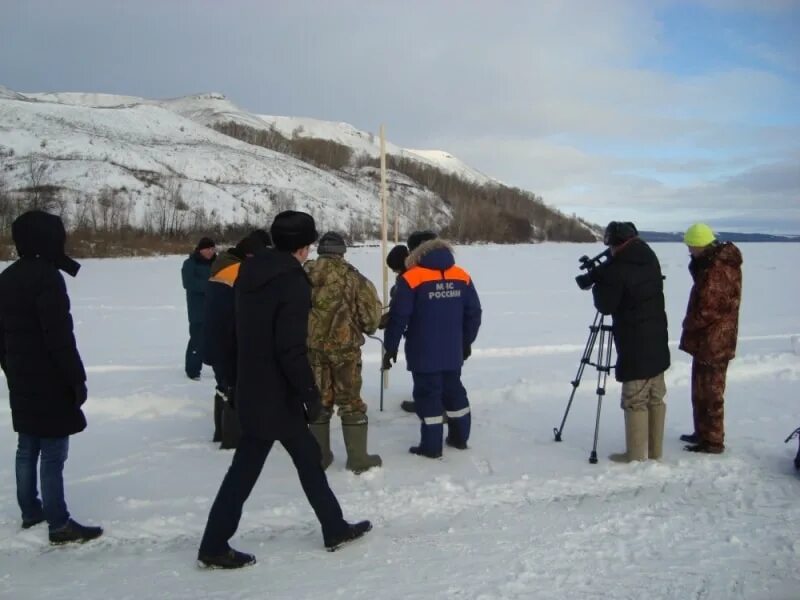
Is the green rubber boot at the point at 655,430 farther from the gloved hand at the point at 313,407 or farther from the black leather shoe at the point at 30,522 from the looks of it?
the black leather shoe at the point at 30,522

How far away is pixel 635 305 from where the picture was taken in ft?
15.9

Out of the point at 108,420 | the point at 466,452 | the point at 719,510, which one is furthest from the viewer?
the point at 108,420

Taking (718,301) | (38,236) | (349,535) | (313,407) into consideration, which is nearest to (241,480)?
(313,407)

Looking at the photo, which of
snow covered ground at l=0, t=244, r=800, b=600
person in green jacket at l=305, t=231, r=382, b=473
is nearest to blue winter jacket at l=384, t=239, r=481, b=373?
person in green jacket at l=305, t=231, r=382, b=473

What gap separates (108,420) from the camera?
651 centimetres

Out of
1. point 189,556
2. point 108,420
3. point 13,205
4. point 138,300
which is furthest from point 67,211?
point 189,556

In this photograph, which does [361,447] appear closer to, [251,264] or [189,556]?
[189,556]

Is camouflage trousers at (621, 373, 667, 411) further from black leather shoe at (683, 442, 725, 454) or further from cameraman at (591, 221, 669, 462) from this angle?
black leather shoe at (683, 442, 725, 454)

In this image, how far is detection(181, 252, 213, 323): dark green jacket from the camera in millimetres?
7809

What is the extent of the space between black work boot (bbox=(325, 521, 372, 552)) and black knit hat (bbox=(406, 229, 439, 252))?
233 cm

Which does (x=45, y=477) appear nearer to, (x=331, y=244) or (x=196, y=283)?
(x=331, y=244)

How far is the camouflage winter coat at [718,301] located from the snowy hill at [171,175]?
2115 inches

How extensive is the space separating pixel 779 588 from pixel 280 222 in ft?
10.5

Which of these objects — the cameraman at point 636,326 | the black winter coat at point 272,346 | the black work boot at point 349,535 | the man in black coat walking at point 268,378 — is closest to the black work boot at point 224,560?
the man in black coat walking at point 268,378
